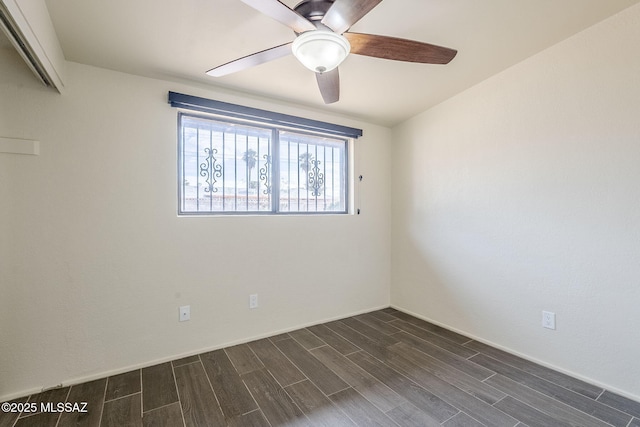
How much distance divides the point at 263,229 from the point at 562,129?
242 centimetres

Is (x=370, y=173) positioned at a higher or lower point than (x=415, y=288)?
higher

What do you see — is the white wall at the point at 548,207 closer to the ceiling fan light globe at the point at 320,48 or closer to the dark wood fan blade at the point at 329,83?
the dark wood fan blade at the point at 329,83

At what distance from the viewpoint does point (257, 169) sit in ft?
Answer: 8.66

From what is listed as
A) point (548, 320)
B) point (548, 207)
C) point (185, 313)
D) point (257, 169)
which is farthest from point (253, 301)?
point (548, 207)

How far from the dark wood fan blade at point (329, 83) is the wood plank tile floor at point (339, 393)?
6.33 ft

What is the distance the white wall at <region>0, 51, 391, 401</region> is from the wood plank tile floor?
209mm

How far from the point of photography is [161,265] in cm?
216

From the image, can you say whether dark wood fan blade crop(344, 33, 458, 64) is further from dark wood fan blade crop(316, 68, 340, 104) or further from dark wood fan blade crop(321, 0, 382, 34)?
dark wood fan blade crop(316, 68, 340, 104)

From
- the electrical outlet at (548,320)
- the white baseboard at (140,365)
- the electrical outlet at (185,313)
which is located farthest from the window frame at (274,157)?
the electrical outlet at (548,320)

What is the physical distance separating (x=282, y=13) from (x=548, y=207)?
2199 mm

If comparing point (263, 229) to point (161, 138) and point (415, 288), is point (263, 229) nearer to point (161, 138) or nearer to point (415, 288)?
point (161, 138)

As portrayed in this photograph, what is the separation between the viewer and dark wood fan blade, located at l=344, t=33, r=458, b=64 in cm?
137

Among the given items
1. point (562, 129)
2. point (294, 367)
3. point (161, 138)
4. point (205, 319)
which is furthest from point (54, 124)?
point (562, 129)

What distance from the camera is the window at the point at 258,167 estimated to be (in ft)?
7.78
